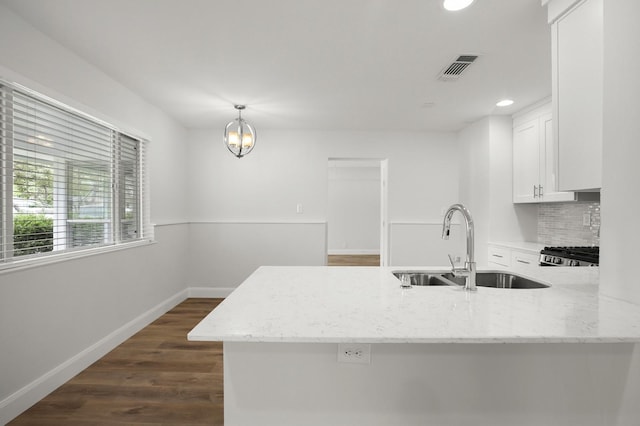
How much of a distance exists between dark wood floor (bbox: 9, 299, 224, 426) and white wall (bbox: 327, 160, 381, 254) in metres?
5.85

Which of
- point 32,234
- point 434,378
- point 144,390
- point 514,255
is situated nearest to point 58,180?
point 32,234

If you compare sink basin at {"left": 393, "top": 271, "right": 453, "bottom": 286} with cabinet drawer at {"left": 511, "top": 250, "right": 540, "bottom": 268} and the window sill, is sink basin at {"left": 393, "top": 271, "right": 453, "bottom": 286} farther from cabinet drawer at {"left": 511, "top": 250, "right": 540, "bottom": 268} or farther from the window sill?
the window sill

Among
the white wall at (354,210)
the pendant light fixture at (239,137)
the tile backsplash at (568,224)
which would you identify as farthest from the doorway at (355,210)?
the pendant light fixture at (239,137)

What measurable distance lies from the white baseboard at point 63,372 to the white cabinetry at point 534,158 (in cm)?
431

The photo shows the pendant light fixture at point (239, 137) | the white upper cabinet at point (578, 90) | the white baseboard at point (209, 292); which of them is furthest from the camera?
the white baseboard at point (209, 292)

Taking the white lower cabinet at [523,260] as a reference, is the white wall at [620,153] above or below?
above

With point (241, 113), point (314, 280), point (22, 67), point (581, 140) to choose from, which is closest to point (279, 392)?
point (314, 280)

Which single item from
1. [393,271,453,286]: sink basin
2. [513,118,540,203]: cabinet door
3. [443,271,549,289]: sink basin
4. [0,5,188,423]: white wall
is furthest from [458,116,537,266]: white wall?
[0,5,188,423]: white wall

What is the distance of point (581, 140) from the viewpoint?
1665 mm

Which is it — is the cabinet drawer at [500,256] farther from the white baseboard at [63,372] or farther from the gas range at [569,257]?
the white baseboard at [63,372]

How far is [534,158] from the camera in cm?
381

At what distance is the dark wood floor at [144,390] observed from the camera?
6.73 feet

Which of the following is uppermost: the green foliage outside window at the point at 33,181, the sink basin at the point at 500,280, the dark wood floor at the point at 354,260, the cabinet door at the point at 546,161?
the cabinet door at the point at 546,161

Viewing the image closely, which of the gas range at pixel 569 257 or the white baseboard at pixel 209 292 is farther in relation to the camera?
the white baseboard at pixel 209 292
